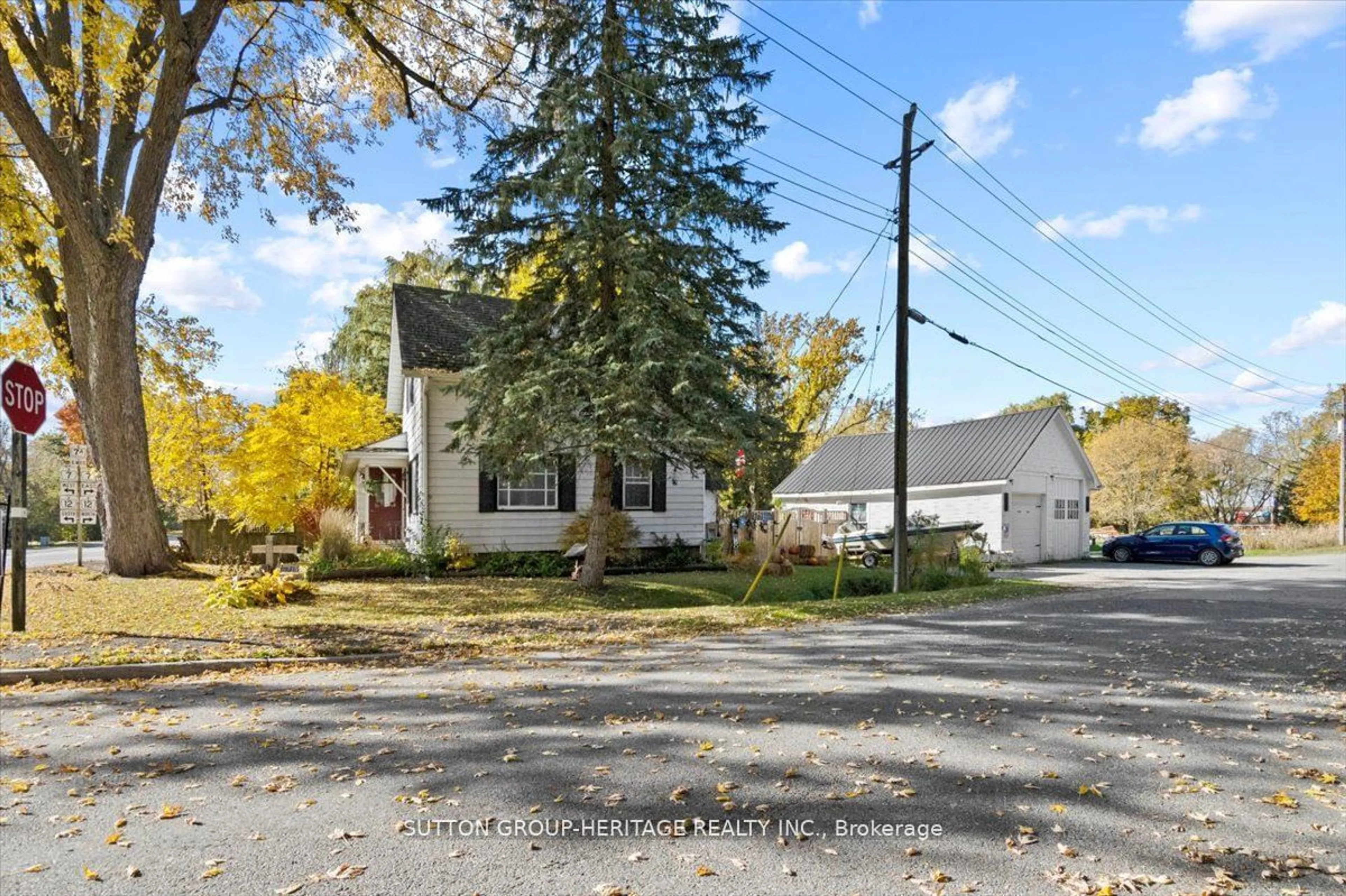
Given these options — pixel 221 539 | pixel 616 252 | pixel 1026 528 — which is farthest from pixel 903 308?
pixel 221 539

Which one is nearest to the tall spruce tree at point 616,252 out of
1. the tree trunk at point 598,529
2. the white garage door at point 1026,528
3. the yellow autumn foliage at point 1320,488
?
the tree trunk at point 598,529

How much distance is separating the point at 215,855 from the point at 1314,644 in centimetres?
1130

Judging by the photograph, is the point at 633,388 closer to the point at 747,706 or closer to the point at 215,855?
the point at 747,706

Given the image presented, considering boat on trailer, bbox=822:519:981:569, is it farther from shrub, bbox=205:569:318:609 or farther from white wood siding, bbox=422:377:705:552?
shrub, bbox=205:569:318:609

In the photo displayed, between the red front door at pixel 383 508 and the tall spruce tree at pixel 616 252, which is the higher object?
the tall spruce tree at pixel 616 252

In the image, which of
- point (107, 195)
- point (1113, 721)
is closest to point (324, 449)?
point (107, 195)

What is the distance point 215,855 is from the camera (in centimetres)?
367

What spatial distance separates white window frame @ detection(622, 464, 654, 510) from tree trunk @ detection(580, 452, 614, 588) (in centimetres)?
458

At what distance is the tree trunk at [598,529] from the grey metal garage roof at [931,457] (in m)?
16.6

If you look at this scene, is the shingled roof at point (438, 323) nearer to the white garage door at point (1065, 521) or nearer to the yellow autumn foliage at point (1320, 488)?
the white garage door at point (1065, 521)

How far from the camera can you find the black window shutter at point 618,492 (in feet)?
65.2

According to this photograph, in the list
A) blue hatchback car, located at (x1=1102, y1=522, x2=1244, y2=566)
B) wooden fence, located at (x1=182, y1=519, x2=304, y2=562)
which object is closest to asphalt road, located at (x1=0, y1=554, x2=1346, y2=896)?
wooden fence, located at (x1=182, y1=519, x2=304, y2=562)

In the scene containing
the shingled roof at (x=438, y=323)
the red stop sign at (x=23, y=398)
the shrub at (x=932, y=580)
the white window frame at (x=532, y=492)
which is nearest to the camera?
the red stop sign at (x=23, y=398)

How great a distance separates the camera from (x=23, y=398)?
9055 millimetres
